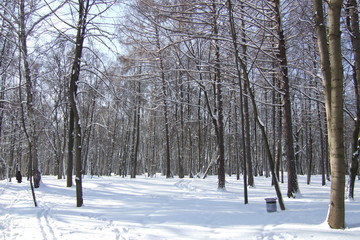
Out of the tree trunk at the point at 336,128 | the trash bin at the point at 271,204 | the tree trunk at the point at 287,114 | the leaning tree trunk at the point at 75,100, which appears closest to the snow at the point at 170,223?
the trash bin at the point at 271,204

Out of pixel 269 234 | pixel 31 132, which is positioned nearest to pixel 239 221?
pixel 269 234

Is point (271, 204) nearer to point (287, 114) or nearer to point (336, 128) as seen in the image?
point (336, 128)

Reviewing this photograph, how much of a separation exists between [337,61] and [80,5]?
846cm

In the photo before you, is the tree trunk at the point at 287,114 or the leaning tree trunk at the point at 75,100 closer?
the leaning tree trunk at the point at 75,100

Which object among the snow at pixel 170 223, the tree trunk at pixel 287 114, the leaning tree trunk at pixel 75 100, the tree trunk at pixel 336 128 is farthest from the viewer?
the tree trunk at pixel 287 114

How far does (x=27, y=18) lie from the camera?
36.1 ft

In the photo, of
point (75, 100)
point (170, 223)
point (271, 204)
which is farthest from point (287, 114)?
point (75, 100)

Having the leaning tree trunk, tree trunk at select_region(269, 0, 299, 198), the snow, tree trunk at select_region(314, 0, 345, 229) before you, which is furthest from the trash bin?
the leaning tree trunk

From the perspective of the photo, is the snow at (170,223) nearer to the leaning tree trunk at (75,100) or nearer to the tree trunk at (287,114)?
the leaning tree trunk at (75,100)

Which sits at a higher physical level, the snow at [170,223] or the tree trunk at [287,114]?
the tree trunk at [287,114]

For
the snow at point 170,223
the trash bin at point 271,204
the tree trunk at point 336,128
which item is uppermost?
the tree trunk at point 336,128

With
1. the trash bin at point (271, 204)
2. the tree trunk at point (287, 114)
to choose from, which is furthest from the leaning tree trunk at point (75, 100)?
the tree trunk at point (287, 114)

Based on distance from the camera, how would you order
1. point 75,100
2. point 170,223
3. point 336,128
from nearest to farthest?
point 336,128 < point 170,223 < point 75,100

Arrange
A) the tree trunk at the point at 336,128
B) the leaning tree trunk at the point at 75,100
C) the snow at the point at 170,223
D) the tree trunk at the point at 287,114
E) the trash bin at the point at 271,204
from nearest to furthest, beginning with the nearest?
the tree trunk at the point at 336,128 → the snow at the point at 170,223 → the trash bin at the point at 271,204 → the leaning tree trunk at the point at 75,100 → the tree trunk at the point at 287,114
